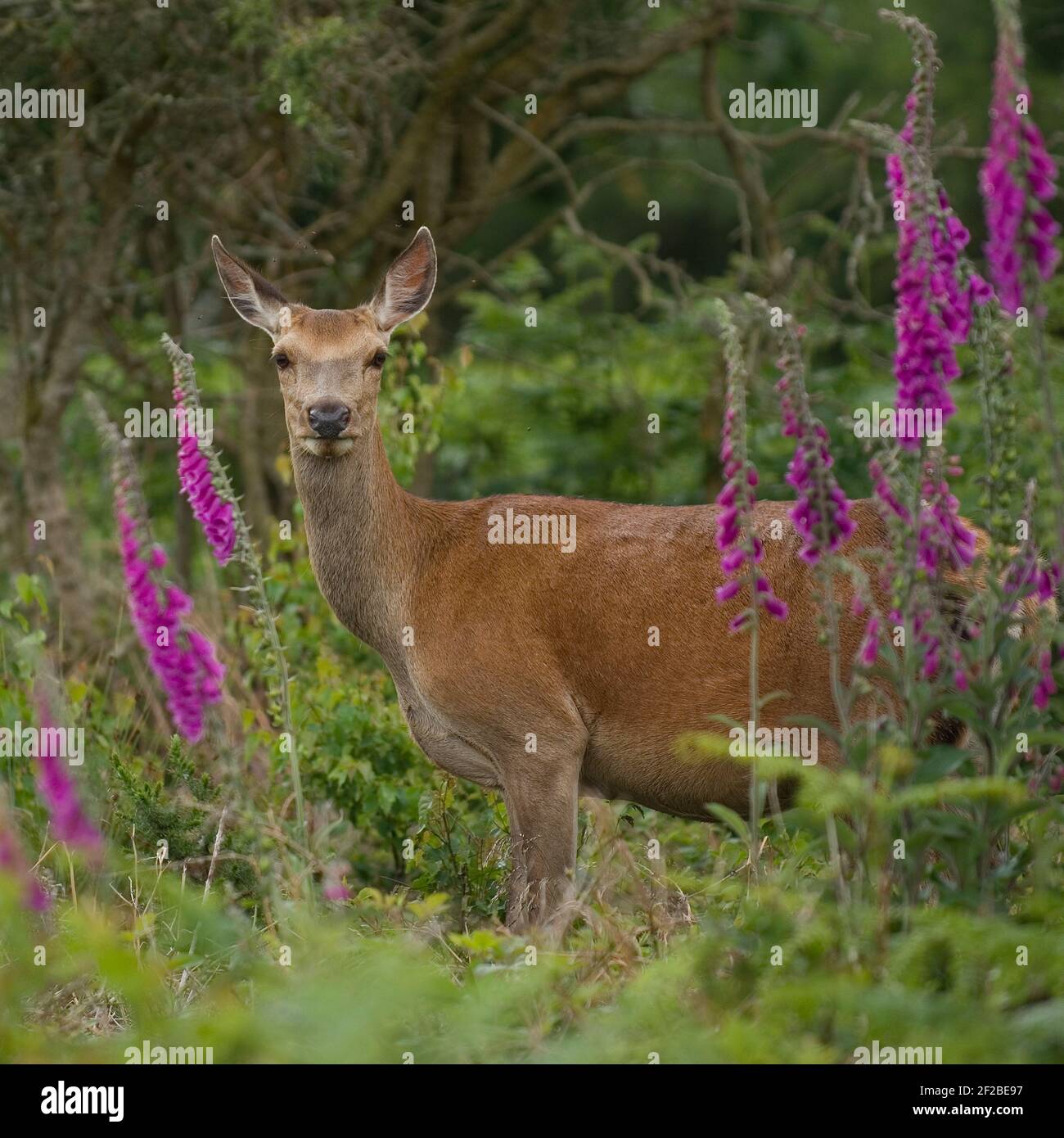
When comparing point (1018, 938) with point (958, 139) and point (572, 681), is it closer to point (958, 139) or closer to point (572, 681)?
point (572, 681)

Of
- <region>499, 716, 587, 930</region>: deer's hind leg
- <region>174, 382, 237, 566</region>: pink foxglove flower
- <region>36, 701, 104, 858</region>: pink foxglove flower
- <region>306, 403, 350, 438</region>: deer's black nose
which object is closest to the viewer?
<region>36, 701, 104, 858</region>: pink foxglove flower

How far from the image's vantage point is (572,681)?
6035 mm

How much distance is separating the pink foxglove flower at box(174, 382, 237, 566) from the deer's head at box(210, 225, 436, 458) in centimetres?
53

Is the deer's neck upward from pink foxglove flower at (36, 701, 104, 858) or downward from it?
upward

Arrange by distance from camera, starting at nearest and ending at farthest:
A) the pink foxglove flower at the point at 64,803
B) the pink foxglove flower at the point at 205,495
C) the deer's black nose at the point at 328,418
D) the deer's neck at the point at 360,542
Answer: the pink foxglove flower at the point at 64,803, the pink foxglove flower at the point at 205,495, the deer's black nose at the point at 328,418, the deer's neck at the point at 360,542

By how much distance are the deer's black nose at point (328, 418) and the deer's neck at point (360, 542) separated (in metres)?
0.36

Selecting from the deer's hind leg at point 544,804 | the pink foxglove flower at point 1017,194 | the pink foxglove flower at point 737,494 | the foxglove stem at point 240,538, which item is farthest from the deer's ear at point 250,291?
the pink foxglove flower at point 1017,194

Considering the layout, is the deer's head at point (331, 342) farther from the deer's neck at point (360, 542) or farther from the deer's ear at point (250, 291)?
the deer's neck at point (360, 542)

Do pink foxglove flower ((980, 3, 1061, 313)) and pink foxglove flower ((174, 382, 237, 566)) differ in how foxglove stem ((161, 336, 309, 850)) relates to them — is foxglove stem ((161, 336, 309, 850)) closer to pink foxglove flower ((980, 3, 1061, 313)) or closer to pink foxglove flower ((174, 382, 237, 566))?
pink foxglove flower ((174, 382, 237, 566))

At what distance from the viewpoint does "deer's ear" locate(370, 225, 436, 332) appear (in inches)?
256

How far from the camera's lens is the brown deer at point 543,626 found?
19.3 feet

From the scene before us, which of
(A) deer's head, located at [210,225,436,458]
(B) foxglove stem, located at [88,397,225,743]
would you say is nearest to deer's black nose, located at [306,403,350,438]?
(A) deer's head, located at [210,225,436,458]

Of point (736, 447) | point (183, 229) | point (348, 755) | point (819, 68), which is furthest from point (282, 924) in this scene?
point (819, 68)

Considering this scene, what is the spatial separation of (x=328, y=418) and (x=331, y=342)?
377 millimetres
